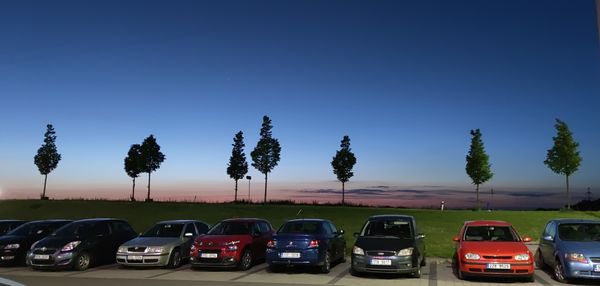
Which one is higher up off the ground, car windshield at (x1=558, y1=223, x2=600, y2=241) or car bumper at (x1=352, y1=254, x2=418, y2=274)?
car windshield at (x1=558, y1=223, x2=600, y2=241)

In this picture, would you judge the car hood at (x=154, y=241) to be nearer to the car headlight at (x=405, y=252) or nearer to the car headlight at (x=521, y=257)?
the car headlight at (x=405, y=252)

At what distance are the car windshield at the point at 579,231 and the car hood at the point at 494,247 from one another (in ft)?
4.73

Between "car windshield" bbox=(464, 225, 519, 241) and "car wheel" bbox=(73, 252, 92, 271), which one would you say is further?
"car wheel" bbox=(73, 252, 92, 271)

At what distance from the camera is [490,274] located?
1277cm

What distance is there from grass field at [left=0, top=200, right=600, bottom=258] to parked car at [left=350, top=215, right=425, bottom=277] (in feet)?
49.1

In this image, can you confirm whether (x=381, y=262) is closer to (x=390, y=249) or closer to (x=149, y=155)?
(x=390, y=249)

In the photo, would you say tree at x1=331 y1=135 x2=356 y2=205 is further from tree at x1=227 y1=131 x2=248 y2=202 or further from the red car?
the red car

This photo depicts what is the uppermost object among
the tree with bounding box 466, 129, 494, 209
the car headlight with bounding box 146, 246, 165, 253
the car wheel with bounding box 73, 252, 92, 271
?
the tree with bounding box 466, 129, 494, 209

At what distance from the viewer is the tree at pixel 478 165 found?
55250mm

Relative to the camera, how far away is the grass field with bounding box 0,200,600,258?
34.5 meters

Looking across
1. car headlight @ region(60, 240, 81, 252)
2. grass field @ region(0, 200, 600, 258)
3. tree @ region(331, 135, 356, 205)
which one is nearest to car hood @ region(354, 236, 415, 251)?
car headlight @ region(60, 240, 81, 252)

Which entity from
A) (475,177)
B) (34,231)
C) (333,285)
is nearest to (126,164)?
(475,177)

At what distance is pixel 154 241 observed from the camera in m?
16.5

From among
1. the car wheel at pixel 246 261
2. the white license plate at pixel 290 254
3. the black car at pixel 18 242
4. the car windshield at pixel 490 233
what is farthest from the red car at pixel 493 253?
the black car at pixel 18 242
